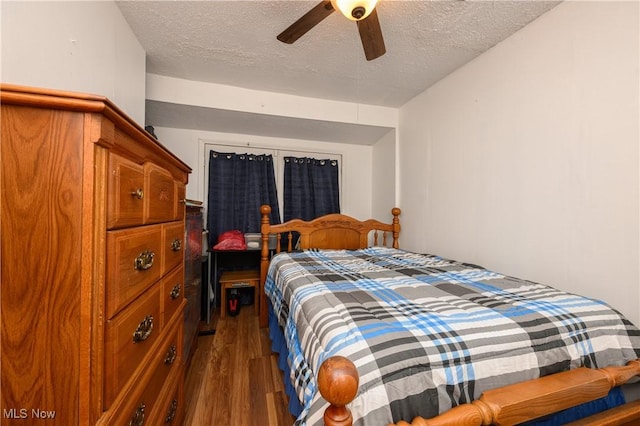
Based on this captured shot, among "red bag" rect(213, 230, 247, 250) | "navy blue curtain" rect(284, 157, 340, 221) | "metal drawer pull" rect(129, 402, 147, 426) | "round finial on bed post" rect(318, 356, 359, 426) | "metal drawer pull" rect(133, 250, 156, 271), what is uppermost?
"navy blue curtain" rect(284, 157, 340, 221)

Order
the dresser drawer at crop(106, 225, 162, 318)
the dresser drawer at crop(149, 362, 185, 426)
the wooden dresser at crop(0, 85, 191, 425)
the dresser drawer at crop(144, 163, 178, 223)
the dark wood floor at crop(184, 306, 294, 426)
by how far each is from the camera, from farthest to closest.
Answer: the dark wood floor at crop(184, 306, 294, 426), the dresser drawer at crop(149, 362, 185, 426), the dresser drawer at crop(144, 163, 178, 223), the dresser drawer at crop(106, 225, 162, 318), the wooden dresser at crop(0, 85, 191, 425)

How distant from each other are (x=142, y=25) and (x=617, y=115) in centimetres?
263

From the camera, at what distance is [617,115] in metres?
1.21

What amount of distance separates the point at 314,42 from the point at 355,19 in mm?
706

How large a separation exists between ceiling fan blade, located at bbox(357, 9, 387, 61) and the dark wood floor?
2034 mm

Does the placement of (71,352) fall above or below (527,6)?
below

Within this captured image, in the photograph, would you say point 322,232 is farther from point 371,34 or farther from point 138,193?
point 138,193

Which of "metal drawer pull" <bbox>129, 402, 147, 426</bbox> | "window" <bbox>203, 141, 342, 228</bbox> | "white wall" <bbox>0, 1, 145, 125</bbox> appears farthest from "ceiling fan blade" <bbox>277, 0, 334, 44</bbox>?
"window" <bbox>203, 141, 342, 228</bbox>

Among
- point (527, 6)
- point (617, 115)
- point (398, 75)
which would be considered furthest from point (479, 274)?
point (398, 75)

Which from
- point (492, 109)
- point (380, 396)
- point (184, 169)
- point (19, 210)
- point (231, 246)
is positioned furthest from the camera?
point (231, 246)

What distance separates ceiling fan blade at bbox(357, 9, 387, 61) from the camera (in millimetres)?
1289

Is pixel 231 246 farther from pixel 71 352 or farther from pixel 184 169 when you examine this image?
pixel 71 352

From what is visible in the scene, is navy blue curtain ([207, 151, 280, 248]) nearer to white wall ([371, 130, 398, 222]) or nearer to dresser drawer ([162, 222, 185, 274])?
white wall ([371, 130, 398, 222])

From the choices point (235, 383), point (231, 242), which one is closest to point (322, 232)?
point (231, 242)
